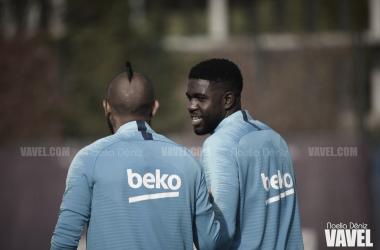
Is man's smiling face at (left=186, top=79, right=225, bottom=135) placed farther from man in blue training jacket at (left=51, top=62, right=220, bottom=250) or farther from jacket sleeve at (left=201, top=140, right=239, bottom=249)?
man in blue training jacket at (left=51, top=62, right=220, bottom=250)

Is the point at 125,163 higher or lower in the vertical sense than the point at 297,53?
lower

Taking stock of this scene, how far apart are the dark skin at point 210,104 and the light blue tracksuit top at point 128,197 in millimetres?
714

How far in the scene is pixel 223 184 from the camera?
112 inches

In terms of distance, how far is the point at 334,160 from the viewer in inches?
333

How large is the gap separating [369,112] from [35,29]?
64.1 ft

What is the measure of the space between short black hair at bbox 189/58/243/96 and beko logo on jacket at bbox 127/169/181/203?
0.97m

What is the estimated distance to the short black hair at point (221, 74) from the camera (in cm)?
322

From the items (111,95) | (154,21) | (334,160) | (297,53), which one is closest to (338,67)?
(297,53)

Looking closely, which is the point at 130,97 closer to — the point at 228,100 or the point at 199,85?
the point at 199,85

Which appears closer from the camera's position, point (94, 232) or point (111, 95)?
point (94, 232)

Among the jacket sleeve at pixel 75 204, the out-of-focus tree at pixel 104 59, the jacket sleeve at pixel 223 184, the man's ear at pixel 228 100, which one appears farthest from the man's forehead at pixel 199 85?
the out-of-focus tree at pixel 104 59

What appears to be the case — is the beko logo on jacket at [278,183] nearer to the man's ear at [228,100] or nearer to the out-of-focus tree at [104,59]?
the man's ear at [228,100]

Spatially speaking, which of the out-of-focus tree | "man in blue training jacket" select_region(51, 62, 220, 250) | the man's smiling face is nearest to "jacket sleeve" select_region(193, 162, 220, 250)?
"man in blue training jacket" select_region(51, 62, 220, 250)

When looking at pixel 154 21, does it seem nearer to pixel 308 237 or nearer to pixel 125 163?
pixel 308 237
